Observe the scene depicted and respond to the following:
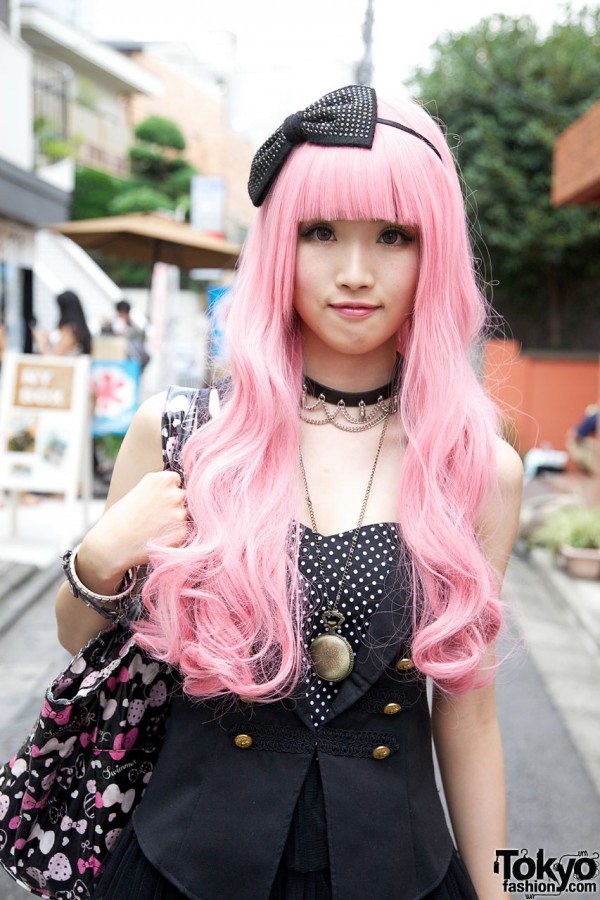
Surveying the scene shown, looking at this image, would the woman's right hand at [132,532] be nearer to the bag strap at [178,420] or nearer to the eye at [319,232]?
the bag strap at [178,420]

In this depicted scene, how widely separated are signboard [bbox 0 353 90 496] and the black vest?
539 centimetres

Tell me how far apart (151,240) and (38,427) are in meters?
5.91

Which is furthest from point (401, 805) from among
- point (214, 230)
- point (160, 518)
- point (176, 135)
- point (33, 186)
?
point (176, 135)

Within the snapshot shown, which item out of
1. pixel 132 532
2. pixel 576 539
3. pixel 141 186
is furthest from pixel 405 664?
pixel 141 186

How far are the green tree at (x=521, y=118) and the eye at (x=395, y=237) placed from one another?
18.0 m

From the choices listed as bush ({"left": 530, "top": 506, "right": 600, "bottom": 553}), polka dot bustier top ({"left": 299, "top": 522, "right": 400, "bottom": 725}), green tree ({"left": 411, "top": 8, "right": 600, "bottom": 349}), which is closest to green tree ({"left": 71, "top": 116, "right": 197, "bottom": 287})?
green tree ({"left": 411, "top": 8, "right": 600, "bottom": 349})

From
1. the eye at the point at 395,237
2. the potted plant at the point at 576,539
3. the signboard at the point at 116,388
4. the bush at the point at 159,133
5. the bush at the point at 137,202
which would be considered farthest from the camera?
the bush at the point at 159,133

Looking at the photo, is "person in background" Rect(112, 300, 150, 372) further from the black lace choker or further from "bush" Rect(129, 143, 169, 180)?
"bush" Rect(129, 143, 169, 180)

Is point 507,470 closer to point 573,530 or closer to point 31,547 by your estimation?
point 31,547

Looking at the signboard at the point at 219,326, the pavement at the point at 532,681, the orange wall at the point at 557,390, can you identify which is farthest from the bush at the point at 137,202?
the signboard at the point at 219,326

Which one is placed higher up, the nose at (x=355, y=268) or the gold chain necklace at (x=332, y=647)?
the nose at (x=355, y=268)

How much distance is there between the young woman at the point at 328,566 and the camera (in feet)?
4.25

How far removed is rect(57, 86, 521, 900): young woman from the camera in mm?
1297

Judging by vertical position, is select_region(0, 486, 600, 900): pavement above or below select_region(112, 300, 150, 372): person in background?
below
